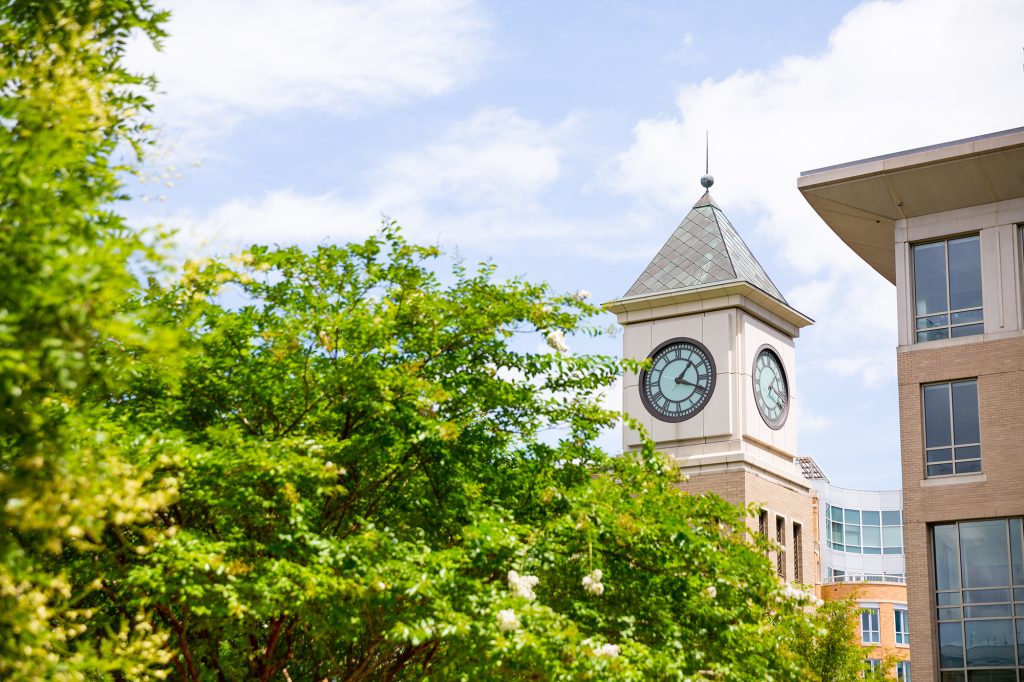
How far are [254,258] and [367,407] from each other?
81.6 inches

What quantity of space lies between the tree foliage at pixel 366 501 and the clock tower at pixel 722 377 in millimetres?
24198

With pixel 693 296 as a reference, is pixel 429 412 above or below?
below

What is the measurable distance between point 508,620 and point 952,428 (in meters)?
21.8

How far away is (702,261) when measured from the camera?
142ft

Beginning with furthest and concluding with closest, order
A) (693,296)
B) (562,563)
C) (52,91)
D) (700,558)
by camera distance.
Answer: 1. (693,296)
2. (700,558)
3. (562,563)
4. (52,91)

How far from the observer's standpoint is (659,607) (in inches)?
562

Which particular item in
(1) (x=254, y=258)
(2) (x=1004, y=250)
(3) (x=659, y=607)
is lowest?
(3) (x=659, y=607)

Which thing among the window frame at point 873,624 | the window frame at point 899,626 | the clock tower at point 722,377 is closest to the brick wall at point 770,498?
the clock tower at point 722,377

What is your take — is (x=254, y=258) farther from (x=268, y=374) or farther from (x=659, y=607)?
(x=659, y=607)

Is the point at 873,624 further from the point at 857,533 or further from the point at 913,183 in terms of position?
the point at 913,183

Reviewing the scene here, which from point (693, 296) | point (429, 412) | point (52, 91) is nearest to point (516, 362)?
point (429, 412)

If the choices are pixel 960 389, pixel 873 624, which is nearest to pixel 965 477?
pixel 960 389

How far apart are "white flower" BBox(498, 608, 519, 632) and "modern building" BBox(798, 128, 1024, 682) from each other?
20485mm

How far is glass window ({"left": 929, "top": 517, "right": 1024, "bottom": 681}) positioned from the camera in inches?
1126
